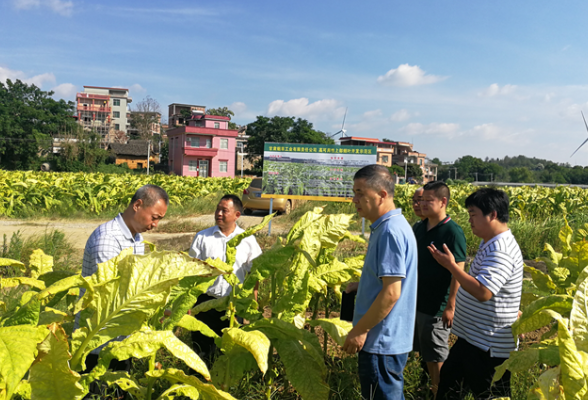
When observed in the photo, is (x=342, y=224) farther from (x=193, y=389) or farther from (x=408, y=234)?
(x=193, y=389)

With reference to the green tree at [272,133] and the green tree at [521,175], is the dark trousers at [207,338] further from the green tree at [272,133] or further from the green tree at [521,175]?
the green tree at [521,175]

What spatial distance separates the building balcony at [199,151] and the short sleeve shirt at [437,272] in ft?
171

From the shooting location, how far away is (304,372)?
2229 mm

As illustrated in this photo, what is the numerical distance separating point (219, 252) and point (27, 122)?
6295 cm

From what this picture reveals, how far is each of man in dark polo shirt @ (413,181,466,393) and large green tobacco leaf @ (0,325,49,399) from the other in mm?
2659

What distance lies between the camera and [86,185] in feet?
43.1

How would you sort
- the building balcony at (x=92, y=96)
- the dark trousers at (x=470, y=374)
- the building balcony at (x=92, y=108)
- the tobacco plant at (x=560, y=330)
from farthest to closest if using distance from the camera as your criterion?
the building balcony at (x=92, y=96)
the building balcony at (x=92, y=108)
the dark trousers at (x=470, y=374)
the tobacco plant at (x=560, y=330)

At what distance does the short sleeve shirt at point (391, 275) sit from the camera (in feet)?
7.47

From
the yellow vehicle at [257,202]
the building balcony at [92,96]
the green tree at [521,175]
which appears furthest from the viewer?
the green tree at [521,175]

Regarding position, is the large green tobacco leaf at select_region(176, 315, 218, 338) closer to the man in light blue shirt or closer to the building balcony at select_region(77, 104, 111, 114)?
the man in light blue shirt

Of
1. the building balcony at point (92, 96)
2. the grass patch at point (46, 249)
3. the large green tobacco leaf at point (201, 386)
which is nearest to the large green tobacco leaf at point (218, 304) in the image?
the large green tobacco leaf at point (201, 386)

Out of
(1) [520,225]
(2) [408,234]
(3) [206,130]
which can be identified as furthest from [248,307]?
(3) [206,130]

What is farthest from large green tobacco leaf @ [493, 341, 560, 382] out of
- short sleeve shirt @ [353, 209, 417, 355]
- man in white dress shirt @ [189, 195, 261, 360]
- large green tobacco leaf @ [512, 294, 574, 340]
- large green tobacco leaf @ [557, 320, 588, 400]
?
man in white dress shirt @ [189, 195, 261, 360]

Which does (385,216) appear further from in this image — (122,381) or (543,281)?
(543,281)
